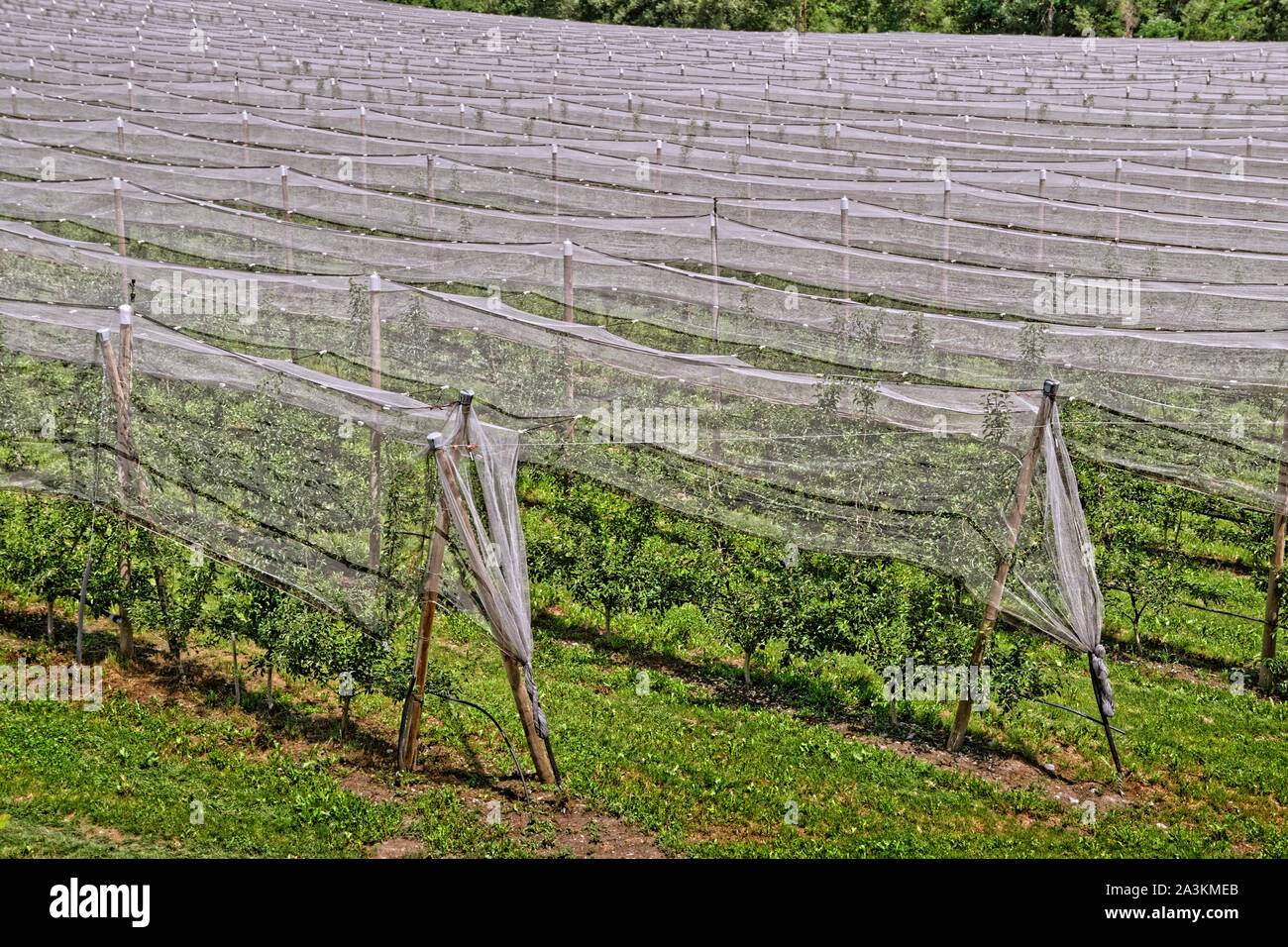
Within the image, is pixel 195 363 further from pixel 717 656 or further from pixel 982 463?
pixel 982 463

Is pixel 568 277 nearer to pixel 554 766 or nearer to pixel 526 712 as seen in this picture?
pixel 526 712

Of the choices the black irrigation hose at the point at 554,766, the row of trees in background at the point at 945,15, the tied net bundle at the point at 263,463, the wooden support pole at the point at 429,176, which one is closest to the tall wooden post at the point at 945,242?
the wooden support pole at the point at 429,176

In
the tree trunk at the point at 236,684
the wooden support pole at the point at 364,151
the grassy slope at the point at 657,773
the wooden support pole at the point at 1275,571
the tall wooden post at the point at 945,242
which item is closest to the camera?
the grassy slope at the point at 657,773

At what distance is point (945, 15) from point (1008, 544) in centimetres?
5758

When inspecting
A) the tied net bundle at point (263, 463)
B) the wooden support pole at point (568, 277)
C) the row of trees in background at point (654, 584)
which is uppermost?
the wooden support pole at point (568, 277)

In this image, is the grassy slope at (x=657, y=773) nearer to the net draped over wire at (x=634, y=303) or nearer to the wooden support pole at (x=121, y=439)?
the wooden support pole at (x=121, y=439)

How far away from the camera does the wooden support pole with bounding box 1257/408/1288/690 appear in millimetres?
14398

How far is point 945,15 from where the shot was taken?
63250 millimetres

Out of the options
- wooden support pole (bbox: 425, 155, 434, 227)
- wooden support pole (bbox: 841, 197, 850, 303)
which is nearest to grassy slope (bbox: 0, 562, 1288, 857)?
wooden support pole (bbox: 841, 197, 850, 303)

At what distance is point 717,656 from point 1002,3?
177 feet

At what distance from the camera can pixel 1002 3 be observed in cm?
5981

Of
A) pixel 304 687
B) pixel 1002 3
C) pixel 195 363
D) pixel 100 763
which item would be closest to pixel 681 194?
pixel 195 363

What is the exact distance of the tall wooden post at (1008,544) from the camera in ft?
39.4

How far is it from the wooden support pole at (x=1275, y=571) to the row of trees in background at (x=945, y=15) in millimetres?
48729
